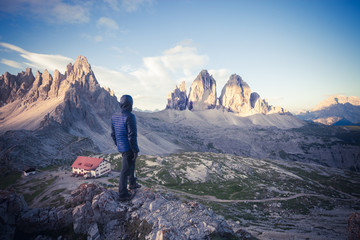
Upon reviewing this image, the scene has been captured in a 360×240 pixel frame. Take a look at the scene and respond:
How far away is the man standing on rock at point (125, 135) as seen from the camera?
12.4 metres

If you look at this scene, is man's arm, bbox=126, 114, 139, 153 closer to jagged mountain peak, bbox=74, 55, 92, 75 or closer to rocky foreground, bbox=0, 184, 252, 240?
rocky foreground, bbox=0, 184, 252, 240

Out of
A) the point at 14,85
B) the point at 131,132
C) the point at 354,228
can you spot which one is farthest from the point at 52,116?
the point at 354,228

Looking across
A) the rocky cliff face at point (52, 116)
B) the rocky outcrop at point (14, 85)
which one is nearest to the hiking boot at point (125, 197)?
the rocky cliff face at point (52, 116)

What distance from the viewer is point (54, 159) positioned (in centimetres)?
7450

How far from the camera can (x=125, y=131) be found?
41.1ft

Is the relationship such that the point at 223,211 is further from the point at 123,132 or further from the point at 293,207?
the point at 123,132

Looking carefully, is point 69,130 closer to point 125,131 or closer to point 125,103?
point 125,103

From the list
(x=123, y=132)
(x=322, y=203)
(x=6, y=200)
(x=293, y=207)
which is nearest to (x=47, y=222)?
(x=6, y=200)

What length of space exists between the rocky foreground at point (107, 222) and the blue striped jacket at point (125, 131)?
13.2ft

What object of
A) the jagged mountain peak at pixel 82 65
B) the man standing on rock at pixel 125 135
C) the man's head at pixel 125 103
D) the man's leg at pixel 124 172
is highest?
the jagged mountain peak at pixel 82 65

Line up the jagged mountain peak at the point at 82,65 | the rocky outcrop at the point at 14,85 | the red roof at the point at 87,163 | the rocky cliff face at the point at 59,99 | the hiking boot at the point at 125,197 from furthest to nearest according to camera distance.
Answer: the jagged mountain peak at the point at 82,65
the rocky outcrop at the point at 14,85
the rocky cliff face at the point at 59,99
the red roof at the point at 87,163
the hiking boot at the point at 125,197

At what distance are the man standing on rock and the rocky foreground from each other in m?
1.62

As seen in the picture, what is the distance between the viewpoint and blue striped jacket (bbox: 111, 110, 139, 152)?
12.4 m

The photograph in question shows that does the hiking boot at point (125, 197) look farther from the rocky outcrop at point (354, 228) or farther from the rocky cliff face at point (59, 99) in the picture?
the rocky cliff face at point (59, 99)
